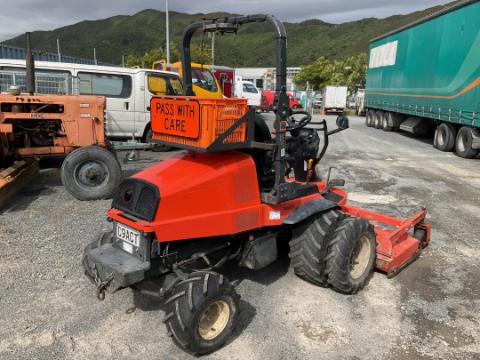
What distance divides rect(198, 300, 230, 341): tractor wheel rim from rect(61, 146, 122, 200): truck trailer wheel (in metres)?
4.25

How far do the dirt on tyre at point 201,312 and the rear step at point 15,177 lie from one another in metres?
4.47

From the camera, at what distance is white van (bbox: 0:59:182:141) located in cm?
950

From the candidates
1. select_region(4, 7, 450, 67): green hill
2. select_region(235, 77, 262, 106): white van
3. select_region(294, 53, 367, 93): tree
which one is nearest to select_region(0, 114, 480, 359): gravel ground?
select_region(235, 77, 262, 106): white van

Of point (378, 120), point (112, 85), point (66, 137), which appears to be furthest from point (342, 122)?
point (378, 120)

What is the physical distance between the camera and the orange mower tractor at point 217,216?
117 inches

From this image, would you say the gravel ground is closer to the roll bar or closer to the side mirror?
the roll bar

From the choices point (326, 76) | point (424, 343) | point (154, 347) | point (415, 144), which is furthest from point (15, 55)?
point (326, 76)

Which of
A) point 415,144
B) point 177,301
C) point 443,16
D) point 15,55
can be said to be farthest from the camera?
point 15,55

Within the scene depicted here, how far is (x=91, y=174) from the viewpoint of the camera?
6.62 meters

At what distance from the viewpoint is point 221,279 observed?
295 cm

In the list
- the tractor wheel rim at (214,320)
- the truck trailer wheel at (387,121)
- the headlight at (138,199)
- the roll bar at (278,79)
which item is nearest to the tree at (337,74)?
the truck trailer wheel at (387,121)

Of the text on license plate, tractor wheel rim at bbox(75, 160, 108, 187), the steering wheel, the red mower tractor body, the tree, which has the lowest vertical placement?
tractor wheel rim at bbox(75, 160, 108, 187)

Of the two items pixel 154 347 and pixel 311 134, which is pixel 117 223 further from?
pixel 311 134

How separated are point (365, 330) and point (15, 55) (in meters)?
18.1
